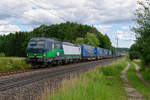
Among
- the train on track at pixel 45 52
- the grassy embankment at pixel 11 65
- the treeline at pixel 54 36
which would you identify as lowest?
the grassy embankment at pixel 11 65

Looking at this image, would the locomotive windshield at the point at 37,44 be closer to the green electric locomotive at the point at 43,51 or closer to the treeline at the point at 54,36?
the green electric locomotive at the point at 43,51

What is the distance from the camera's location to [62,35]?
10200 centimetres

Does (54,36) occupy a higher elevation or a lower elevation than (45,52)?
higher

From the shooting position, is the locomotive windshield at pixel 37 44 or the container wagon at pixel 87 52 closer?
A: the locomotive windshield at pixel 37 44

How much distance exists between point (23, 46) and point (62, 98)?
278 feet

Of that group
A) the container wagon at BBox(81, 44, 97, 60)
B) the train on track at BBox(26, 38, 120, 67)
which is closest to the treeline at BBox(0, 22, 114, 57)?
the container wagon at BBox(81, 44, 97, 60)

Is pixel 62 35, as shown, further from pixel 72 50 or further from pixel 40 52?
pixel 40 52

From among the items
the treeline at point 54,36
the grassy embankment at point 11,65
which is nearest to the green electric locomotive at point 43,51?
the grassy embankment at point 11,65

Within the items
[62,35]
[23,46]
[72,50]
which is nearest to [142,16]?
[72,50]

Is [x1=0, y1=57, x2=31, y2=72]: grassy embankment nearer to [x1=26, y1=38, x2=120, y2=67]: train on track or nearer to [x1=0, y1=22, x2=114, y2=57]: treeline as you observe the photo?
[x1=26, y1=38, x2=120, y2=67]: train on track

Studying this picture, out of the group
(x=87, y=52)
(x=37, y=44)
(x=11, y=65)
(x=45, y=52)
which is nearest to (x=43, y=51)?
(x=45, y=52)

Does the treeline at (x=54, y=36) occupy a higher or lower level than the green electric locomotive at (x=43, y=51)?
higher

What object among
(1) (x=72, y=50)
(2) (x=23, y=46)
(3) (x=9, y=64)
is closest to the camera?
(3) (x=9, y=64)

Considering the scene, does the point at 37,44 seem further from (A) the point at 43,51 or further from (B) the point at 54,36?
(B) the point at 54,36
